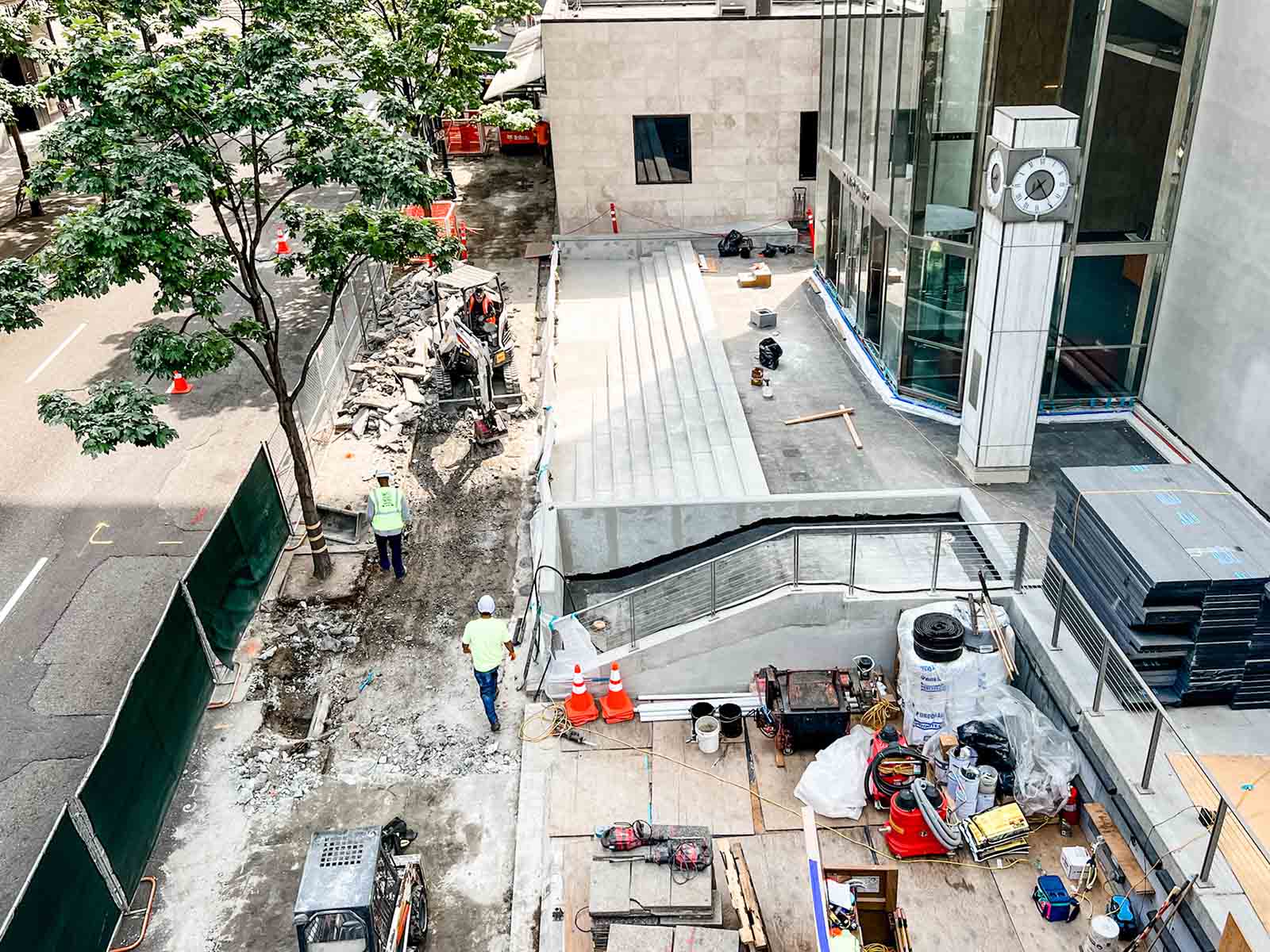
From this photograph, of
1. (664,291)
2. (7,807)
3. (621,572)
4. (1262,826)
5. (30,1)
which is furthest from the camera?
(30,1)

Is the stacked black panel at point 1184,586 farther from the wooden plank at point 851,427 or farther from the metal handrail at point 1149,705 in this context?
the wooden plank at point 851,427

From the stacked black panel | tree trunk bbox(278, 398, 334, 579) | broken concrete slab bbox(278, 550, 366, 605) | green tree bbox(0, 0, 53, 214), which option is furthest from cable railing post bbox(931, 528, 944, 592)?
green tree bbox(0, 0, 53, 214)

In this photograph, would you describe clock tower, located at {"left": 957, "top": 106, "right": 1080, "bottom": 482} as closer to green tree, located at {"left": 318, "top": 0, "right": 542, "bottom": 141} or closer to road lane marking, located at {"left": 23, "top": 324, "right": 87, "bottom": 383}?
green tree, located at {"left": 318, "top": 0, "right": 542, "bottom": 141}

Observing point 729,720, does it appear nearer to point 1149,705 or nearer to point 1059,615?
point 1059,615

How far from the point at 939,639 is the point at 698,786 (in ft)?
10.6

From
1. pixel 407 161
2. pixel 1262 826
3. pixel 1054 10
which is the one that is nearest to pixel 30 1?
pixel 407 161

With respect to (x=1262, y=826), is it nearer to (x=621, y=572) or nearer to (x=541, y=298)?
(x=621, y=572)

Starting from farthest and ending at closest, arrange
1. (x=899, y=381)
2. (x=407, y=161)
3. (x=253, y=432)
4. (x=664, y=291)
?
(x=664, y=291), (x=253, y=432), (x=899, y=381), (x=407, y=161)

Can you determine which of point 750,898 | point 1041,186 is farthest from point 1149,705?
point 1041,186

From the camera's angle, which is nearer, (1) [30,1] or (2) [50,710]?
(2) [50,710]

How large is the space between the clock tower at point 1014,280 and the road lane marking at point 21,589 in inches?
550

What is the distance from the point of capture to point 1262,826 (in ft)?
30.7

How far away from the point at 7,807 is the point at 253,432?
29.1 ft

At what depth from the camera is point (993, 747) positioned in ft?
37.1
